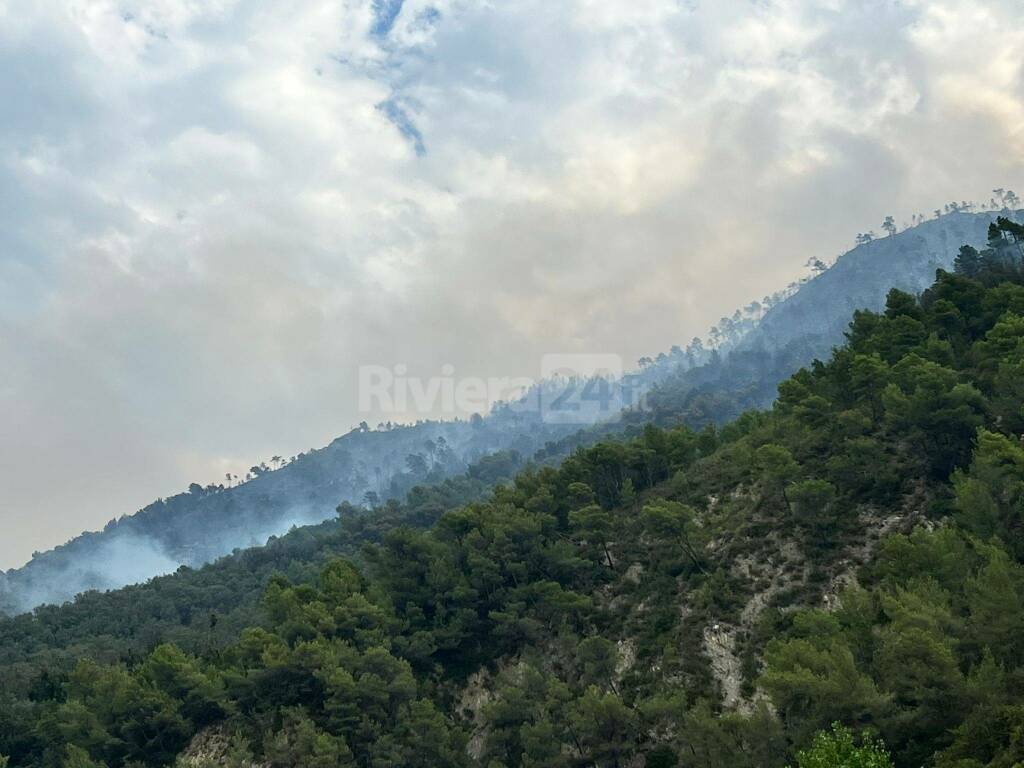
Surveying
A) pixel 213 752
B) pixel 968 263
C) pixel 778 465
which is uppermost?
pixel 968 263

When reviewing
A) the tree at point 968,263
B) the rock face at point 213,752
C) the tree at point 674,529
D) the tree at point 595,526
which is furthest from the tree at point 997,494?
the tree at point 968,263

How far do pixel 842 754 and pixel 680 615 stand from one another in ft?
79.5

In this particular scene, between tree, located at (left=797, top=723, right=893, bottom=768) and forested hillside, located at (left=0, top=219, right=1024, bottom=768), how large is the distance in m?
2.95

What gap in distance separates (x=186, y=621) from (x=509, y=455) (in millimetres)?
91887

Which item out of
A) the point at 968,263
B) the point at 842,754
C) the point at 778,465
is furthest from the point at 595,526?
the point at 968,263

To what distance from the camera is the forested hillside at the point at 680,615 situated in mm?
31781

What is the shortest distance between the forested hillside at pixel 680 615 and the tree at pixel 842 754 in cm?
295

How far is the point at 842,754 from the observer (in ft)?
84.9

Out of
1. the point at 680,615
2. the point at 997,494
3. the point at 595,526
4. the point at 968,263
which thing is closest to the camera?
the point at 997,494

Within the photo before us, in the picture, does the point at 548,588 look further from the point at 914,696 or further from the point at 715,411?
the point at 715,411

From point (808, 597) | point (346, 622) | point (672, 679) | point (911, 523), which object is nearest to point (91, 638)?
point (346, 622)

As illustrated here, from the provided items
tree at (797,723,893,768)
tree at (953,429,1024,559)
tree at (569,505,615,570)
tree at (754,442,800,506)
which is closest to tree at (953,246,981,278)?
tree at (754,442,800,506)

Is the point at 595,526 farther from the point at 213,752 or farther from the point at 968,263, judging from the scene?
the point at 968,263

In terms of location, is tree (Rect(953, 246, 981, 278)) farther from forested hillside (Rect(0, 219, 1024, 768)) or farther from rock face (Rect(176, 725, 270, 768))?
rock face (Rect(176, 725, 270, 768))
